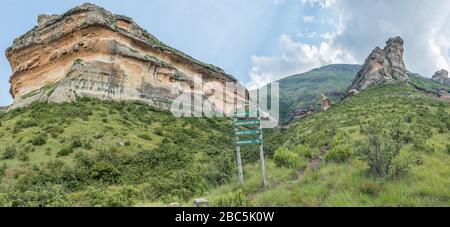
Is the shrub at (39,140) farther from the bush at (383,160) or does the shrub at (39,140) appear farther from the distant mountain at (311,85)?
the distant mountain at (311,85)

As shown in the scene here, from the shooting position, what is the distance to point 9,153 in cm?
2014

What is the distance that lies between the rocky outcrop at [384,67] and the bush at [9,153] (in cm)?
5092

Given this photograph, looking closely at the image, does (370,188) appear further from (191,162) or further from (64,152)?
(64,152)

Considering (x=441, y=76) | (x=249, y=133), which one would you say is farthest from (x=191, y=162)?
(x=441, y=76)

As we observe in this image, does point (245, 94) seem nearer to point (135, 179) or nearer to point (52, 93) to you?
point (52, 93)

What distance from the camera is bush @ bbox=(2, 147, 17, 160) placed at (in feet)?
65.2

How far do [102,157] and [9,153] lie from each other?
5152 millimetres

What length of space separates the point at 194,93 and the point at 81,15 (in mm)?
16735

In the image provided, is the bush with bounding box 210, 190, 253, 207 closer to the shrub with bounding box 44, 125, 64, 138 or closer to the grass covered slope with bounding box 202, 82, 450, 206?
the grass covered slope with bounding box 202, 82, 450, 206

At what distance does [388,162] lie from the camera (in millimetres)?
8844

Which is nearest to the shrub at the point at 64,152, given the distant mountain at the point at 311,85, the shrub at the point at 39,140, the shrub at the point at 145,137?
the shrub at the point at 39,140

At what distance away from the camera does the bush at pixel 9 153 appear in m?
19.9

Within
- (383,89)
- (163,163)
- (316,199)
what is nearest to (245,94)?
(383,89)

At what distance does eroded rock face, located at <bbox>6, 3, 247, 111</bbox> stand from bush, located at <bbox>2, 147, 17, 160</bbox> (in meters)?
13.0
